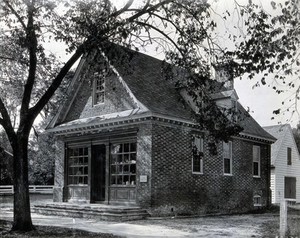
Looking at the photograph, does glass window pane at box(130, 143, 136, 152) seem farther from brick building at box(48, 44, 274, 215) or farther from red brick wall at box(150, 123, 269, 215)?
red brick wall at box(150, 123, 269, 215)

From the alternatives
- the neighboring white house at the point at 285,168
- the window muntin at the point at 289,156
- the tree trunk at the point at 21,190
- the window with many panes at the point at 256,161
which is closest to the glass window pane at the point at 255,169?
the window with many panes at the point at 256,161

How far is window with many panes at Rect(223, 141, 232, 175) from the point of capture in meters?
23.4

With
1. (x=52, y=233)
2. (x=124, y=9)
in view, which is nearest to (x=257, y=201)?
(x=52, y=233)

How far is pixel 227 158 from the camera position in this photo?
77.6ft

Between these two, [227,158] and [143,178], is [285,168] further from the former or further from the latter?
[143,178]

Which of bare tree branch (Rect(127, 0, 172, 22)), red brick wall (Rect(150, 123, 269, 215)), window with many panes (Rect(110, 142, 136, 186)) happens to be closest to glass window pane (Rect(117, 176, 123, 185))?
window with many panes (Rect(110, 142, 136, 186))

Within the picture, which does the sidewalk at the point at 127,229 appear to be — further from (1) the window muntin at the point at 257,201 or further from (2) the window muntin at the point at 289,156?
(2) the window muntin at the point at 289,156

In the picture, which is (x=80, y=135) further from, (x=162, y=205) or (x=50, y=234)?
(x=50, y=234)

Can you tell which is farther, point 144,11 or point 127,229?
point 127,229

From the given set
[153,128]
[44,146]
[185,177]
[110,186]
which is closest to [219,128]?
[153,128]

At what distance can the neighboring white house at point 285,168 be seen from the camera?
3450 cm

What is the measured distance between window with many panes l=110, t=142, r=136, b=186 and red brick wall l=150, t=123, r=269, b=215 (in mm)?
1331

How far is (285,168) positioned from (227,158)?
14.2 metres

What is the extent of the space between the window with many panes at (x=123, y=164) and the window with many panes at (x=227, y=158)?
19.7 feet
